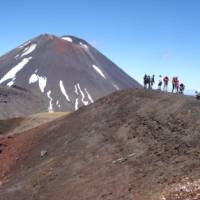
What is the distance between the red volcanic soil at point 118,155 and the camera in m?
24.3

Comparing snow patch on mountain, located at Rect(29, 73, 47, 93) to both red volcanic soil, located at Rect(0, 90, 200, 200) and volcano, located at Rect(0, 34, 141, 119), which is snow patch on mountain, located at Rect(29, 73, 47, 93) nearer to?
volcano, located at Rect(0, 34, 141, 119)

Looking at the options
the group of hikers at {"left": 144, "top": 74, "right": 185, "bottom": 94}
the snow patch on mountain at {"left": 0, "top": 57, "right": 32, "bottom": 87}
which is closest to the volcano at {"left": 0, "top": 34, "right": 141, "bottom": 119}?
the snow patch on mountain at {"left": 0, "top": 57, "right": 32, "bottom": 87}

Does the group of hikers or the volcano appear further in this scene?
the volcano

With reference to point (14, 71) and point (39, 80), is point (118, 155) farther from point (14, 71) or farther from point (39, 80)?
point (14, 71)

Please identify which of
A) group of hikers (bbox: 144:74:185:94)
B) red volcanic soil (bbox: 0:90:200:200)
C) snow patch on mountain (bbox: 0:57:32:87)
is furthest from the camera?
snow patch on mountain (bbox: 0:57:32:87)

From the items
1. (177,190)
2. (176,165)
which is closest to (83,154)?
(176,165)

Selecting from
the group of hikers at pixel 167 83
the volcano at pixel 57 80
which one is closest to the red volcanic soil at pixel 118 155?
the group of hikers at pixel 167 83

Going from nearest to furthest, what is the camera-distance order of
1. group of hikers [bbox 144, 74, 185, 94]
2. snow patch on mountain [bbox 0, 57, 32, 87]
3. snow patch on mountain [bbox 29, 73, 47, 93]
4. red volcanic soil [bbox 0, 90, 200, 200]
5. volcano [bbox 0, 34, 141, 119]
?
red volcanic soil [bbox 0, 90, 200, 200], group of hikers [bbox 144, 74, 185, 94], volcano [bbox 0, 34, 141, 119], snow patch on mountain [bbox 29, 73, 47, 93], snow patch on mountain [bbox 0, 57, 32, 87]

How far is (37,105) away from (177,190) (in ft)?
388

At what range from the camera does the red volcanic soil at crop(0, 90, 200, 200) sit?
Result: 24344mm

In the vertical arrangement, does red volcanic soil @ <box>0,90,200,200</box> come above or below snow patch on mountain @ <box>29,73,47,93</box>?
below

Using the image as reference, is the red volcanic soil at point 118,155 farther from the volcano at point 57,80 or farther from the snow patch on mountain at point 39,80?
the snow patch on mountain at point 39,80

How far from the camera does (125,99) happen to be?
137 feet

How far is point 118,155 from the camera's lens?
99.3 ft
